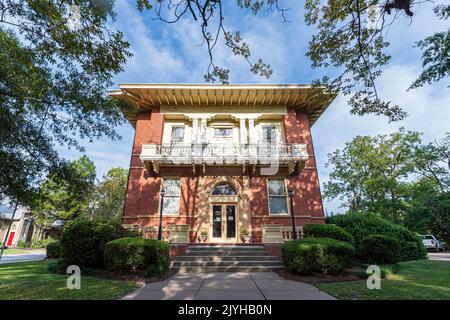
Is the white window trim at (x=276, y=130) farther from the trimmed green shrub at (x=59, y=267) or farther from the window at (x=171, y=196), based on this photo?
the trimmed green shrub at (x=59, y=267)

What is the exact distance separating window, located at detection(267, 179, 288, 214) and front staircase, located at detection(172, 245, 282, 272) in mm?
3143

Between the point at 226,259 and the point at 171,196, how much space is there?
5.49 metres

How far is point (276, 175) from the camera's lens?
1344cm

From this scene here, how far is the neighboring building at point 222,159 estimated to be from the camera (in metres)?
12.5

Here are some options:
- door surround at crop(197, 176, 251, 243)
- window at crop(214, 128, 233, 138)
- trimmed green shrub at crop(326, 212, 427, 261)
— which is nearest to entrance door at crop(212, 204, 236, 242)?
door surround at crop(197, 176, 251, 243)

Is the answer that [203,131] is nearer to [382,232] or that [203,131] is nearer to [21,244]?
[382,232]

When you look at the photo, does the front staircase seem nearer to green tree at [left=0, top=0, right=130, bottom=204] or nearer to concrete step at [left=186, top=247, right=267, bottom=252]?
concrete step at [left=186, top=247, right=267, bottom=252]

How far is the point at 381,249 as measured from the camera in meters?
8.70

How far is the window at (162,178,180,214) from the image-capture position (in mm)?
12711

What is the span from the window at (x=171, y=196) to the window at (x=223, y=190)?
88.6 inches

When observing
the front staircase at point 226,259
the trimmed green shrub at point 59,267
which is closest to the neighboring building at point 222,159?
the front staircase at point 226,259

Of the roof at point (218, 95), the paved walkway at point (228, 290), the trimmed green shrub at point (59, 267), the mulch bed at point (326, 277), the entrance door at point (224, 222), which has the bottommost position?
the paved walkway at point (228, 290)

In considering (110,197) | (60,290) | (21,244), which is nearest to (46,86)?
(60,290)
